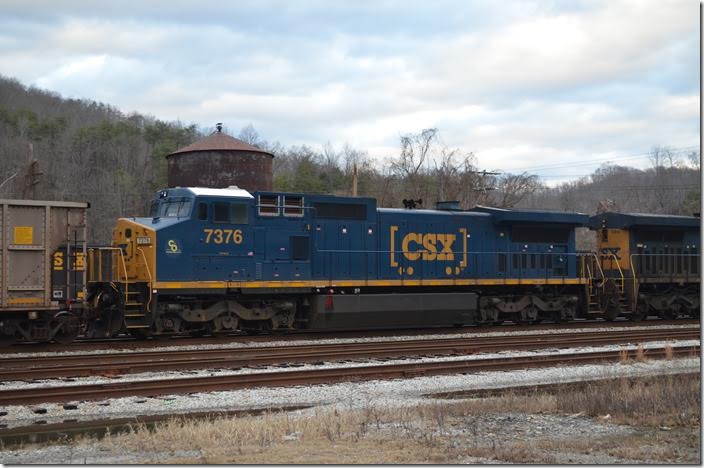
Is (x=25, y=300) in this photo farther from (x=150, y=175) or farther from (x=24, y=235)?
(x=150, y=175)

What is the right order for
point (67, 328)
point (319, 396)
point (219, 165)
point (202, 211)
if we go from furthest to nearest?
point (219, 165) < point (202, 211) < point (67, 328) < point (319, 396)

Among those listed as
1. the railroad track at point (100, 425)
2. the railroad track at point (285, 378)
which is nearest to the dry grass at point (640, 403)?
the railroad track at point (100, 425)

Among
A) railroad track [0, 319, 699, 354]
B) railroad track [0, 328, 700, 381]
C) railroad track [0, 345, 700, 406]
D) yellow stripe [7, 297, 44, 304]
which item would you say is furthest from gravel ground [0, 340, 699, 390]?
railroad track [0, 319, 699, 354]

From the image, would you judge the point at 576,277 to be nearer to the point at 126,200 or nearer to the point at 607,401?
the point at 607,401

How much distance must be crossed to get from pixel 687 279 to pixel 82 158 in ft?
185

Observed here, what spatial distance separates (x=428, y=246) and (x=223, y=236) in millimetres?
6191

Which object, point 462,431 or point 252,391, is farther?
point 252,391

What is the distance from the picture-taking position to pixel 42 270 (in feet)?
52.7

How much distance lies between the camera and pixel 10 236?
15781mm

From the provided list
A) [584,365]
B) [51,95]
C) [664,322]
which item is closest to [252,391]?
[584,365]

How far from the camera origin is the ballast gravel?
10.2 metres

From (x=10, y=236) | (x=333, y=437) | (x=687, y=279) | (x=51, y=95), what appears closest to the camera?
(x=333, y=437)

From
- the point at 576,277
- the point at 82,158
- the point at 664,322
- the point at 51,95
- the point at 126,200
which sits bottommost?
the point at 664,322

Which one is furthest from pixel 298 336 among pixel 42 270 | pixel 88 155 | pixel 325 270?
pixel 88 155
